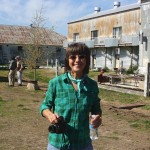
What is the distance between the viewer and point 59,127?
125 inches

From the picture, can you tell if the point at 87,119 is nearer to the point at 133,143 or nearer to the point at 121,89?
the point at 133,143

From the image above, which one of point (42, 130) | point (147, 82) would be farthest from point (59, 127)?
point (147, 82)

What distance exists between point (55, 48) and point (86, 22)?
43.1 ft

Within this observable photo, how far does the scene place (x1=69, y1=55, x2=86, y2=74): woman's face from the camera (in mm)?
3393

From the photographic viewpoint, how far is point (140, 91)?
56.2 feet

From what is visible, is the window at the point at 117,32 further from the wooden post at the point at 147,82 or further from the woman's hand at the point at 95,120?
the woman's hand at the point at 95,120

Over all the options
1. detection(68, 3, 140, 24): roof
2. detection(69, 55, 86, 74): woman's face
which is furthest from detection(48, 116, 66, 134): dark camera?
detection(68, 3, 140, 24): roof

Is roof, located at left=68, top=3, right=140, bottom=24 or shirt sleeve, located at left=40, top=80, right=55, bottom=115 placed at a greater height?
roof, located at left=68, top=3, right=140, bottom=24

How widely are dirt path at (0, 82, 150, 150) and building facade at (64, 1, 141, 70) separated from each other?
74.4 feet

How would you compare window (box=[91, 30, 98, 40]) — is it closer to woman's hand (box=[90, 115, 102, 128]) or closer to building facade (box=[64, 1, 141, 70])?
building facade (box=[64, 1, 141, 70])

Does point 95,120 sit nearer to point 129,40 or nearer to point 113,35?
point 129,40

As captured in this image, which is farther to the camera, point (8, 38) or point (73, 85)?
point (8, 38)

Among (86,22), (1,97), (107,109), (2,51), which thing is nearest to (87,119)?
(107,109)

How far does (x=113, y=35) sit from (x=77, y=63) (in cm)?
3630
